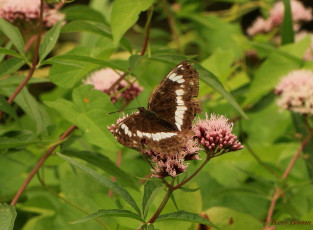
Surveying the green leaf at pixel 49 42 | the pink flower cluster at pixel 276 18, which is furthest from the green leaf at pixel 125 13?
the pink flower cluster at pixel 276 18

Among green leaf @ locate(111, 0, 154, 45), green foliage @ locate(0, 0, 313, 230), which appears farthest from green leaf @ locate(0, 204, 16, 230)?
green leaf @ locate(111, 0, 154, 45)

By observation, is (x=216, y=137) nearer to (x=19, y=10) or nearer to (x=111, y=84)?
(x=111, y=84)

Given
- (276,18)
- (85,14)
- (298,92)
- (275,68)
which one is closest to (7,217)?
(85,14)

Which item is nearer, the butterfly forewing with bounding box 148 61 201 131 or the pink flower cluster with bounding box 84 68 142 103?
the butterfly forewing with bounding box 148 61 201 131

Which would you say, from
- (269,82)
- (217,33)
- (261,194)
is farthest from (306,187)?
(217,33)

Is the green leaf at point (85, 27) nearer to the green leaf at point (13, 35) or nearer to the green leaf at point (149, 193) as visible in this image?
the green leaf at point (13, 35)

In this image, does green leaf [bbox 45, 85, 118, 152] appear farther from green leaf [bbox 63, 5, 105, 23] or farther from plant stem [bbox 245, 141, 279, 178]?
plant stem [bbox 245, 141, 279, 178]
